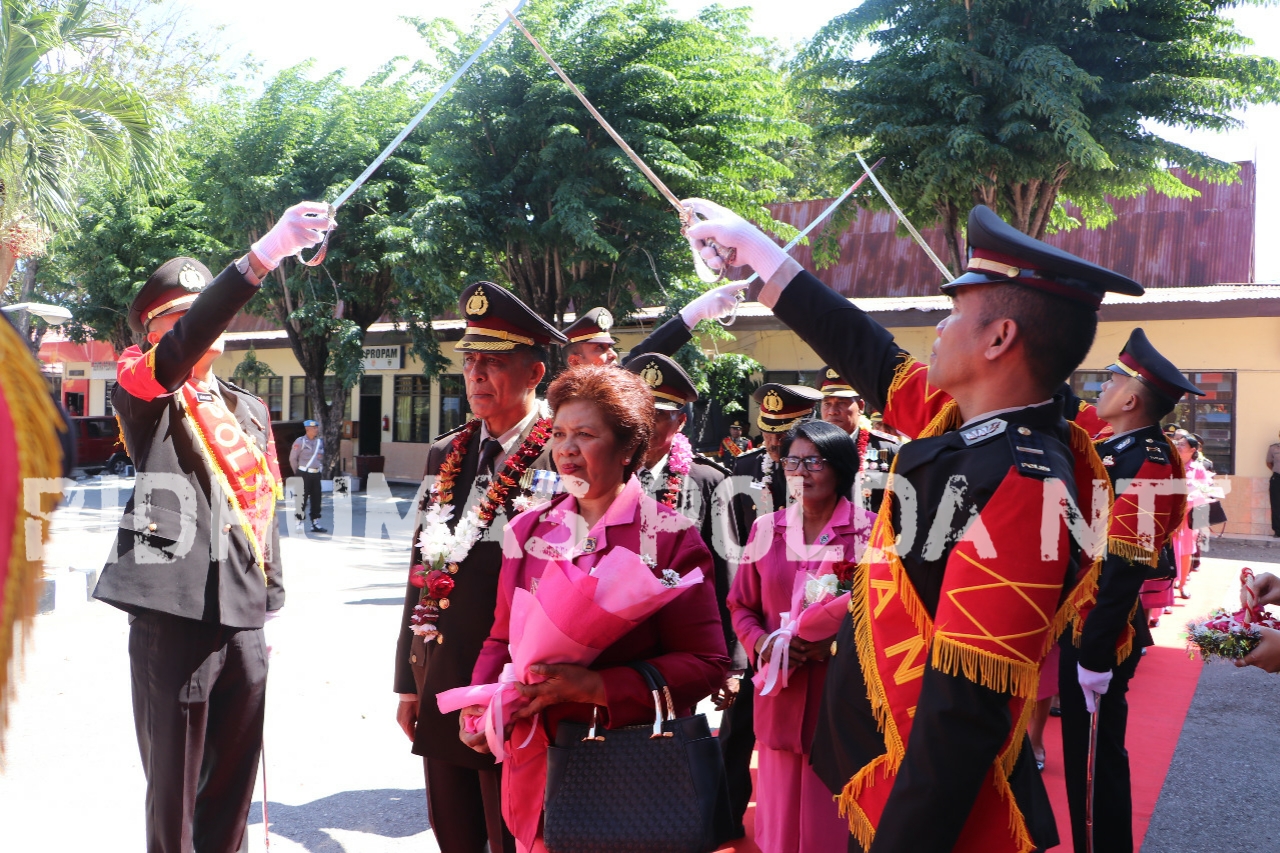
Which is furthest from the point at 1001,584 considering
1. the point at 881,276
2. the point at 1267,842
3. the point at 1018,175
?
the point at 881,276

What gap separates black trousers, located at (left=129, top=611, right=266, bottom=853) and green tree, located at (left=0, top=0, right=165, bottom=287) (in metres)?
11.6

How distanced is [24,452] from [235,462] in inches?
107

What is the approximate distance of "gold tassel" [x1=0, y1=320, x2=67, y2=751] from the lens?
98 cm

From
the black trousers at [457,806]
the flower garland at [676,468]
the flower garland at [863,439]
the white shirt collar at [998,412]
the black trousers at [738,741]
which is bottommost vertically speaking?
the black trousers at [738,741]

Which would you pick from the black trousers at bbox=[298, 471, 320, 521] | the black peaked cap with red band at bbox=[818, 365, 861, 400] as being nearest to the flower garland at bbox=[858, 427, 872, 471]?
the black peaked cap with red band at bbox=[818, 365, 861, 400]

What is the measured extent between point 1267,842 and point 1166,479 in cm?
177

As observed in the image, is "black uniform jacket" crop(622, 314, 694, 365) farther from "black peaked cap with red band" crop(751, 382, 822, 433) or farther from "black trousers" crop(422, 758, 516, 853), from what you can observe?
"black trousers" crop(422, 758, 516, 853)

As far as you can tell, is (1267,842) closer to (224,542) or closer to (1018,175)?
(224,542)

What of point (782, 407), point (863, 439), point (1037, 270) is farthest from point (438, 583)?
point (863, 439)

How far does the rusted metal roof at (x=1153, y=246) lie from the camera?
19.1 metres

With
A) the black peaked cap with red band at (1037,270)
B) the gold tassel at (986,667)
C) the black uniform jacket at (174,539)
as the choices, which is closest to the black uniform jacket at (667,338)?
the black uniform jacket at (174,539)

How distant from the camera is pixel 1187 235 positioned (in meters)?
19.5

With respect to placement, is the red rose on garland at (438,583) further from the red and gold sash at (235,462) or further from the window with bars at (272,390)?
the window with bars at (272,390)

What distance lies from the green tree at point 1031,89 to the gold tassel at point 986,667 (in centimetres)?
1018
